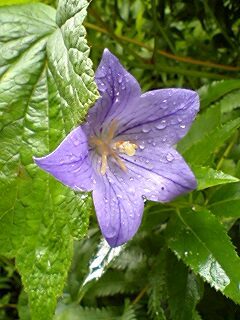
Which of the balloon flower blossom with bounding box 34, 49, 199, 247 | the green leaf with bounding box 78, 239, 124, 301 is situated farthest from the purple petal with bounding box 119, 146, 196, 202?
the green leaf with bounding box 78, 239, 124, 301

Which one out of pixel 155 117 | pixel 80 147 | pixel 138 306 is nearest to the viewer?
pixel 80 147

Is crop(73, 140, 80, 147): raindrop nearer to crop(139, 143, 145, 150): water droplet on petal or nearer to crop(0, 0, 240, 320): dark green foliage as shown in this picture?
crop(0, 0, 240, 320): dark green foliage

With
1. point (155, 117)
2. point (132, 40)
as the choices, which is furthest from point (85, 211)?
point (132, 40)

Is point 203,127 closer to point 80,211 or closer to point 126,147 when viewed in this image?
point 126,147

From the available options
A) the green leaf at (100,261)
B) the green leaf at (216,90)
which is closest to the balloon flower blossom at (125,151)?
the green leaf at (100,261)

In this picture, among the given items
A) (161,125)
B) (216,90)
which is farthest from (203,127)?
(161,125)

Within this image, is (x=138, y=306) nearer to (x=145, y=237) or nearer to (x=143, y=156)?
(x=145, y=237)

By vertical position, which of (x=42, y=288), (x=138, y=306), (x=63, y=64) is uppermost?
(x=63, y=64)
